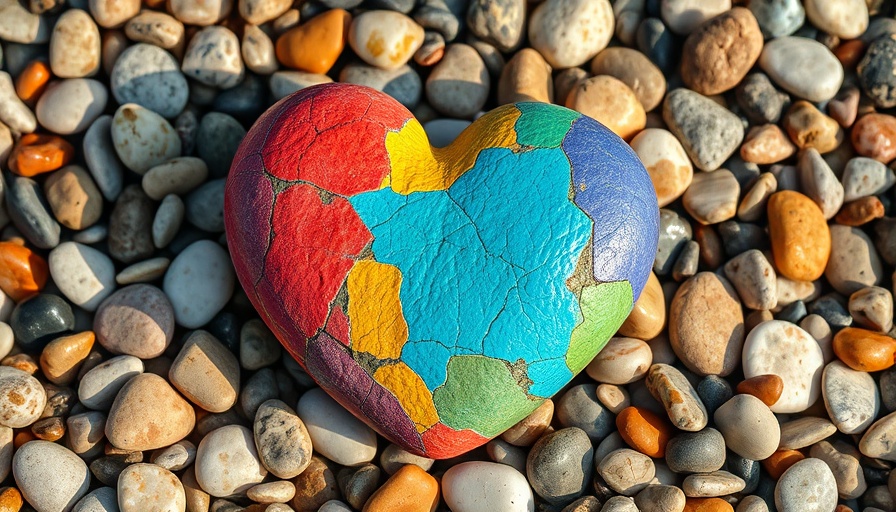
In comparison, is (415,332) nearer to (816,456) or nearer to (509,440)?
(509,440)

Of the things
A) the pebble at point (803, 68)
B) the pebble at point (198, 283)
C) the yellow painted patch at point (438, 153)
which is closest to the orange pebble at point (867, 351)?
the pebble at point (803, 68)

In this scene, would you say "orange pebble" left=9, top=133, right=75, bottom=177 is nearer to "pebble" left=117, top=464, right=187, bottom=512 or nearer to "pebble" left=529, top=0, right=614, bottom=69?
"pebble" left=117, top=464, right=187, bottom=512

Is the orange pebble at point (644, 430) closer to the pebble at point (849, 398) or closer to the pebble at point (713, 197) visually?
the pebble at point (849, 398)

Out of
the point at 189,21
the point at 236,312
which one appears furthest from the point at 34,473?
the point at 189,21

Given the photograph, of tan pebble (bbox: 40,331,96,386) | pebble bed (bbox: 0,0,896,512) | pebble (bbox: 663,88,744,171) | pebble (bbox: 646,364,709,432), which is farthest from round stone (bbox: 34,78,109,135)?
pebble (bbox: 646,364,709,432)

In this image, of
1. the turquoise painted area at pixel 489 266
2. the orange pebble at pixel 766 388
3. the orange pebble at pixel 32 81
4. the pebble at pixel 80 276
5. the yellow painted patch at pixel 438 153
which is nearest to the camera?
the turquoise painted area at pixel 489 266

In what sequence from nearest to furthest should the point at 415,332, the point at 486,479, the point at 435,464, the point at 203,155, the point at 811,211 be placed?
the point at 415,332
the point at 486,479
the point at 435,464
the point at 811,211
the point at 203,155
